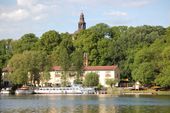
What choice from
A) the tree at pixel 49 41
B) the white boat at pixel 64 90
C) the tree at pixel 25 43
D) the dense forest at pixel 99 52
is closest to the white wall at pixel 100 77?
the dense forest at pixel 99 52

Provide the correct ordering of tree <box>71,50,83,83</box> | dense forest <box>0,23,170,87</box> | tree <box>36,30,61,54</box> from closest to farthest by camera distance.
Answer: dense forest <box>0,23,170,87</box> < tree <box>71,50,83,83</box> < tree <box>36,30,61,54</box>

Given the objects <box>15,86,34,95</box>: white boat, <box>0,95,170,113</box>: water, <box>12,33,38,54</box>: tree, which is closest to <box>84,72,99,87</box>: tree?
<box>15,86,34,95</box>: white boat

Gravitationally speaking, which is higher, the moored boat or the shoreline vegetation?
the moored boat

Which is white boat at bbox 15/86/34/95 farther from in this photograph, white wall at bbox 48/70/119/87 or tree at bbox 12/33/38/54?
tree at bbox 12/33/38/54

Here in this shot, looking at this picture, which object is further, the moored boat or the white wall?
the white wall

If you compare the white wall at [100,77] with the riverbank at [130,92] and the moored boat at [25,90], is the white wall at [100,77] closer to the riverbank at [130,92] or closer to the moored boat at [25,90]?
the moored boat at [25,90]

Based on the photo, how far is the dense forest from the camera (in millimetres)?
115056

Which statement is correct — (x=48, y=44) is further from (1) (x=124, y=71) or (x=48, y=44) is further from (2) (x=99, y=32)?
(1) (x=124, y=71)

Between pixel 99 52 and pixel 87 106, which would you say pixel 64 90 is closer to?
pixel 99 52

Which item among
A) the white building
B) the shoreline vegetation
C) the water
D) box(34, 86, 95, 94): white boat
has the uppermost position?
the white building

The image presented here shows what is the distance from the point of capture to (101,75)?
134125mm

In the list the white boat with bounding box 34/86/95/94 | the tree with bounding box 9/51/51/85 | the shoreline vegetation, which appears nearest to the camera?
the shoreline vegetation

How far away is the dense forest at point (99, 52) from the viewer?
11506 cm

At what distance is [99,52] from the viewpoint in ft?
459
